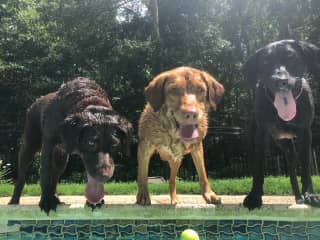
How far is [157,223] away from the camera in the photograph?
12.8 ft

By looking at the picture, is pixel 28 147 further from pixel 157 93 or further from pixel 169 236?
pixel 169 236

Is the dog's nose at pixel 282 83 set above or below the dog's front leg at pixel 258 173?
above

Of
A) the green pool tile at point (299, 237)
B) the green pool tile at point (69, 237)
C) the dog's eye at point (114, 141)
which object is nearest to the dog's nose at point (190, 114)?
the dog's eye at point (114, 141)

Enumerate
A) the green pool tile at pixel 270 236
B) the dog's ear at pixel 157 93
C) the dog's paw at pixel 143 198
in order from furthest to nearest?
the dog's paw at pixel 143 198 → the dog's ear at pixel 157 93 → the green pool tile at pixel 270 236

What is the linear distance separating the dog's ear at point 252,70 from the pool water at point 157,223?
1.16 metres

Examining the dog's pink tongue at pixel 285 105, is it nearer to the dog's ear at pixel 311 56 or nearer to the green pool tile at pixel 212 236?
the dog's ear at pixel 311 56

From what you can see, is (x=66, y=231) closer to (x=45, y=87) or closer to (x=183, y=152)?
(x=183, y=152)

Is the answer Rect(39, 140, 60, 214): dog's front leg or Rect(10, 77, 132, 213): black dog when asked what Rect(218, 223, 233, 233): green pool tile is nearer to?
Rect(10, 77, 132, 213): black dog

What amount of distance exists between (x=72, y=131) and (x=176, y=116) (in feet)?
2.95

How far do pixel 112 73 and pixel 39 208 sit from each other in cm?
1283

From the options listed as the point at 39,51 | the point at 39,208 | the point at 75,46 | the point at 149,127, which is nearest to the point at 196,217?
the point at 149,127

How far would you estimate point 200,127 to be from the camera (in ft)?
14.5

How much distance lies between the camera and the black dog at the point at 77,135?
132 inches

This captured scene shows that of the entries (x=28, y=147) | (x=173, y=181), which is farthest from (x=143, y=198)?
(x=28, y=147)
